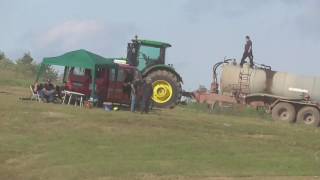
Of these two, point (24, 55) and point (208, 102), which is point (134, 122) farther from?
point (24, 55)

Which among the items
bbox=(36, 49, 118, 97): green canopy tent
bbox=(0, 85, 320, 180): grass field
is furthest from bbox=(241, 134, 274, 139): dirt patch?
bbox=(36, 49, 118, 97): green canopy tent

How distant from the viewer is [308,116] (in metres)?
34.5

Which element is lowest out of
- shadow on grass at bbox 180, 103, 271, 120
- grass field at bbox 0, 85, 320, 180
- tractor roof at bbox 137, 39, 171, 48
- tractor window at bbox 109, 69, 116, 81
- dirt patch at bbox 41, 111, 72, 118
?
grass field at bbox 0, 85, 320, 180

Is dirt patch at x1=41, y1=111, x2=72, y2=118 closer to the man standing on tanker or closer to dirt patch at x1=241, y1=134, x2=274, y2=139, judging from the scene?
dirt patch at x1=241, y1=134, x2=274, y2=139

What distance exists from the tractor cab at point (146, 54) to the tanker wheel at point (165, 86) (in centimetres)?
117

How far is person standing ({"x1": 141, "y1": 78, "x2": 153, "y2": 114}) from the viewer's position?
29156mm

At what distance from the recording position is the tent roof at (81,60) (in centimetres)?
3025

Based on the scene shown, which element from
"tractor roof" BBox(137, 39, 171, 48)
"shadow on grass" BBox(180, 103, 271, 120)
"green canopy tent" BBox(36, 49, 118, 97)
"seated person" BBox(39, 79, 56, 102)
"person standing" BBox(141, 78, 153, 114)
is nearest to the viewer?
"person standing" BBox(141, 78, 153, 114)

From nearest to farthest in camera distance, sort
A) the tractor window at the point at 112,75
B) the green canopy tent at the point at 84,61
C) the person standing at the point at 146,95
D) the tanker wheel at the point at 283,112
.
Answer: the person standing at the point at 146,95 < the green canopy tent at the point at 84,61 < the tractor window at the point at 112,75 < the tanker wheel at the point at 283,112

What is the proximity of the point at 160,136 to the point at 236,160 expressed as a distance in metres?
4.08

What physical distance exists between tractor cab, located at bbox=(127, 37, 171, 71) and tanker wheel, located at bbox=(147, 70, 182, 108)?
1.17 m

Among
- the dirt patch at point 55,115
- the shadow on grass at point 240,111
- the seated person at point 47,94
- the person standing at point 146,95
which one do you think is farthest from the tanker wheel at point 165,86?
the dirt patch at point 55,115

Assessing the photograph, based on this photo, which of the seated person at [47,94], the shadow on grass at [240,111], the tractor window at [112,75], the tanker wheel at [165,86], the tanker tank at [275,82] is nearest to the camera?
the seated person at [47,94]

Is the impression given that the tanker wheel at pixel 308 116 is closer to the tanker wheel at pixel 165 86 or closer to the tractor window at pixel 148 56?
the tanker wheel at pixel 165 86
